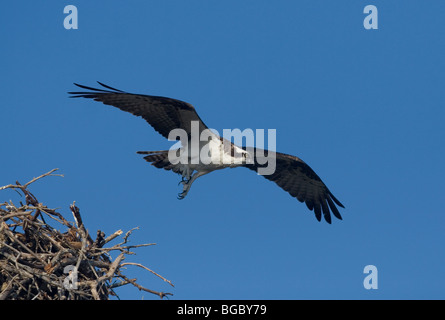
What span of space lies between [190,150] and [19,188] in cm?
306

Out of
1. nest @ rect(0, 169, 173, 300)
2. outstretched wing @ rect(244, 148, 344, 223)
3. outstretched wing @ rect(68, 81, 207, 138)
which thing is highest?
outstretched wing @ rect(68, 81, 207, 138)

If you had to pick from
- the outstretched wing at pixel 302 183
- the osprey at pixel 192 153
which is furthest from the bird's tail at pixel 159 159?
the outstretched wing at pixel 302 183

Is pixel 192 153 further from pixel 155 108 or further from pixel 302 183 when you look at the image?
pixel 302 183

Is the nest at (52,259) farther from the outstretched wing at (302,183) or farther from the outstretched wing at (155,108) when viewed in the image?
the outstretched wing at (302,183)

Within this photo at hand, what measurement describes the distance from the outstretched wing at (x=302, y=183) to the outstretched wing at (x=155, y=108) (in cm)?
215

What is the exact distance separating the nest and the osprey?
1.96m

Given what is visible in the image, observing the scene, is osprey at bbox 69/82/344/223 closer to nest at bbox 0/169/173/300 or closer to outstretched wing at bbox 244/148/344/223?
outstretched wing at bbox 244/148/344/223

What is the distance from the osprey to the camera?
404 inches

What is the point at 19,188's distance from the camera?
29.4 feet

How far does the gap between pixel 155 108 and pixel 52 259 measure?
3.08 metres

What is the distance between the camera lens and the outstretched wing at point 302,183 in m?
12.5

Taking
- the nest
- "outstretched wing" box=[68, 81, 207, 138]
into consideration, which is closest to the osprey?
"outstretched wing" box=[68, 81, 207, 138]

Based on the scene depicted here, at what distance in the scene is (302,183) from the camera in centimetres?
1293
